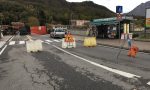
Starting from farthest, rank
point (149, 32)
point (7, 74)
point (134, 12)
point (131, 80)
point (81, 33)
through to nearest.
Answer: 1. point (81, 33)
2. point (134, 12)
3. point (149, 32)
4. point (7, 74)
5. point (131, 80)

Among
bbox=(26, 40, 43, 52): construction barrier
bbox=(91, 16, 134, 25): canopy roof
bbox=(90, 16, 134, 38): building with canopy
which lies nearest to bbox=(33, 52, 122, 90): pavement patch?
bbox=(26, 40, 43, 52): construction barrier

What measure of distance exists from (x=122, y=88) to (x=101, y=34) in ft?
121

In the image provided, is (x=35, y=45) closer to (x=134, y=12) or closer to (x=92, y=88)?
(x=92, y=88)

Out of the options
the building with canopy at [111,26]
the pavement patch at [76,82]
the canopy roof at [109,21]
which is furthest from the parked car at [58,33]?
the pavement patch at [76,82]

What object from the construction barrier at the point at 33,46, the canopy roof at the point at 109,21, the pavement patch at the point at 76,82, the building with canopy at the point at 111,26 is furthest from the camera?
the building with canopy at the point at 111,26

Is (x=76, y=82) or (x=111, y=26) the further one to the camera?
(x=111, y=26)

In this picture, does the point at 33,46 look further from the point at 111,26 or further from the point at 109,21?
the point at 111,26

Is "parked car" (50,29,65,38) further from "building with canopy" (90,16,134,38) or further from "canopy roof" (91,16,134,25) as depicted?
"canopy roof" (91,16,134,25)

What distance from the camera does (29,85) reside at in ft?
30.3

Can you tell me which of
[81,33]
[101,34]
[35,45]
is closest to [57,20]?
[81,33]

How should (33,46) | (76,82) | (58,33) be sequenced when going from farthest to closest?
(58,33)
(33,46)
(76,82)

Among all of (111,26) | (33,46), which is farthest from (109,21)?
(33,46)

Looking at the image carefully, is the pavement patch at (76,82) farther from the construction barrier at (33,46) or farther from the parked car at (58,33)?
the parked car at (58,33)

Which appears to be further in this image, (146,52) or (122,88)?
(146,52)
